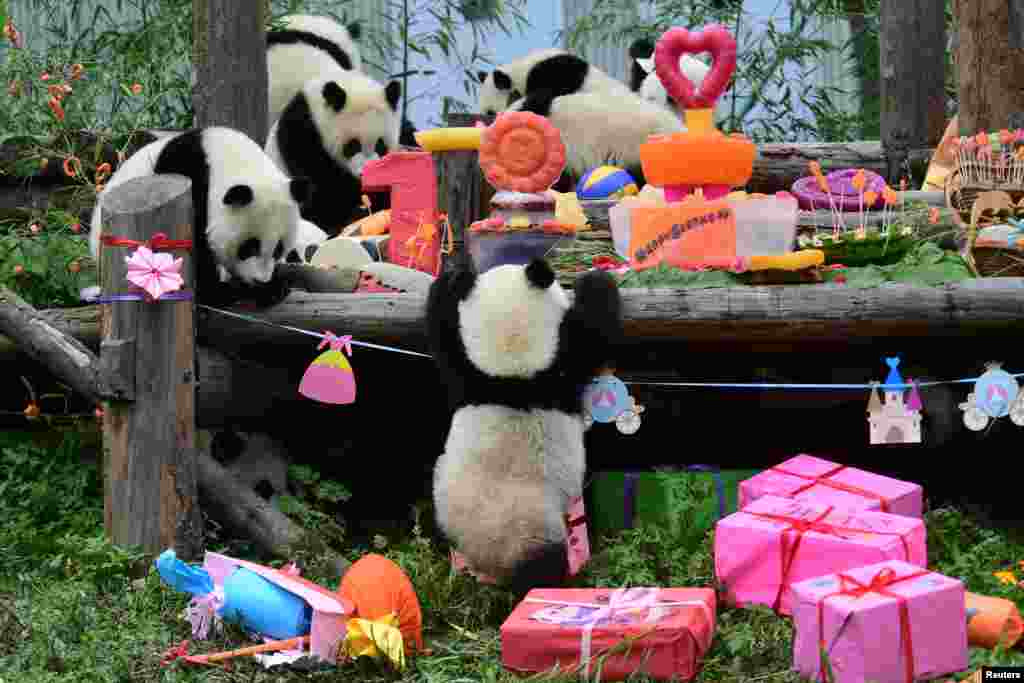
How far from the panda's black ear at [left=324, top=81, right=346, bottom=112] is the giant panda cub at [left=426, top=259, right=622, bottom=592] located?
2568 millimetres

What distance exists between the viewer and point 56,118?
20.9ft

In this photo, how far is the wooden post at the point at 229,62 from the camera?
18.6 feet

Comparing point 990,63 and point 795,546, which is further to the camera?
point 990,63

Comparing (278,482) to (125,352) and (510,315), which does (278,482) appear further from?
(510,315)

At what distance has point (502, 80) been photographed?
7660mm

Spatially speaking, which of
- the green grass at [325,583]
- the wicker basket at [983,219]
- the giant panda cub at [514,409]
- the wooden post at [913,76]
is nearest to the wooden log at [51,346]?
the green grass at [325,583]

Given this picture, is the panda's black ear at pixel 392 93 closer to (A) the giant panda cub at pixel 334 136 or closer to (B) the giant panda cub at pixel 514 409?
(A) the giant panda cub at pixel 334 136

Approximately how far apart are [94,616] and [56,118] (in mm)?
3093

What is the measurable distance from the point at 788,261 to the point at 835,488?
0.69 meters

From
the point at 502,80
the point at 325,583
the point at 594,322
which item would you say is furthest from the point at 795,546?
the point at 502,80

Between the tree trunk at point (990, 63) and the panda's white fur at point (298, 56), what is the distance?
3.19 meters

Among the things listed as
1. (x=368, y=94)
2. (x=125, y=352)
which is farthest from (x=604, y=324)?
(x=368, y=94)

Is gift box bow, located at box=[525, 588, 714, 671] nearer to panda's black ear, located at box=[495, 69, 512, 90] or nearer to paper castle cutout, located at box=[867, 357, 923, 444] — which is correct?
paper castle cutout, located at box=[867, 357, 923, 444]

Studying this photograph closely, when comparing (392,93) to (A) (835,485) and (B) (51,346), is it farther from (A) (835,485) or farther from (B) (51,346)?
(A) (835,485)
